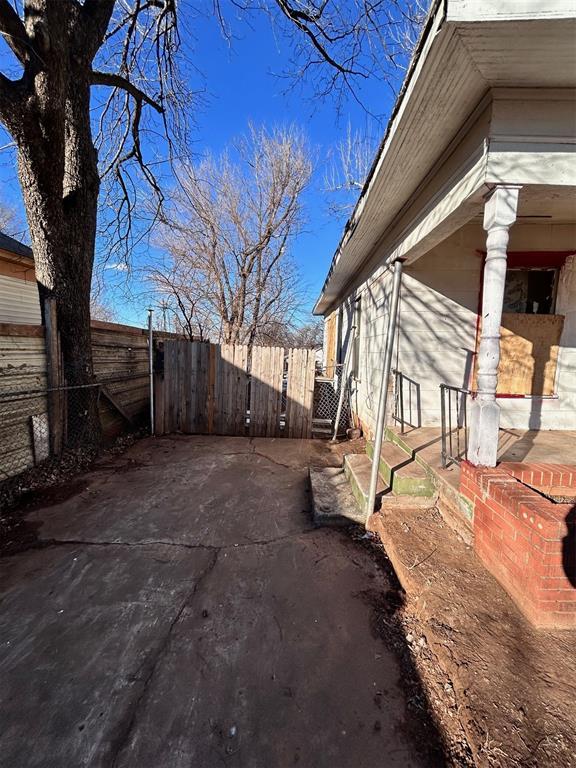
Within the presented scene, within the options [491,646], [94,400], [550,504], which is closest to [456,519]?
Result: [550,504]

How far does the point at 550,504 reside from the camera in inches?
68.2

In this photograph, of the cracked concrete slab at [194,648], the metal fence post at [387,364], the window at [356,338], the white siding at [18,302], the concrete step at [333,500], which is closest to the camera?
the cracked concrete slab at [194,648]

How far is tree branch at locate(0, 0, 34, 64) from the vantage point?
3.38 m

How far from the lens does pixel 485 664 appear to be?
143 centimetres

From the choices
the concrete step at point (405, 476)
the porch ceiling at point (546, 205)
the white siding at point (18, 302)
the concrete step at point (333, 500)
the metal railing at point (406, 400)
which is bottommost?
the concrete step at point (333, 500)

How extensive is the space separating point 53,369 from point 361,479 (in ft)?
13.1

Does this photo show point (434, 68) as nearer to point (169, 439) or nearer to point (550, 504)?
point (550, 504)

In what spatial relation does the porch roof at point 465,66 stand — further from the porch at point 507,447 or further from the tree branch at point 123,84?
the tree branch at point 123,84

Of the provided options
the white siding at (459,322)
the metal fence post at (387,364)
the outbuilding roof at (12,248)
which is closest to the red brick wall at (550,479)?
the metal fence post at (387,364)

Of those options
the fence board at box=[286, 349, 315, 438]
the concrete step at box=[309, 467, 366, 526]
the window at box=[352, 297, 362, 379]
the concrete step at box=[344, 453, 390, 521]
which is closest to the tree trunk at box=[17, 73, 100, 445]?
the fence board at box=[286, 349, 315, 438]

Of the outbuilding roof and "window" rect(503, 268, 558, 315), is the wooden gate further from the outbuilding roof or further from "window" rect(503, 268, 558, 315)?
the outbuilding roof

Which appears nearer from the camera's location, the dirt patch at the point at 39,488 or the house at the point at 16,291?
the dirt patch at the point at 39,488

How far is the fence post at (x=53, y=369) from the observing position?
408cm

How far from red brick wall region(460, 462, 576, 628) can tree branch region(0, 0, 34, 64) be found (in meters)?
6.16
